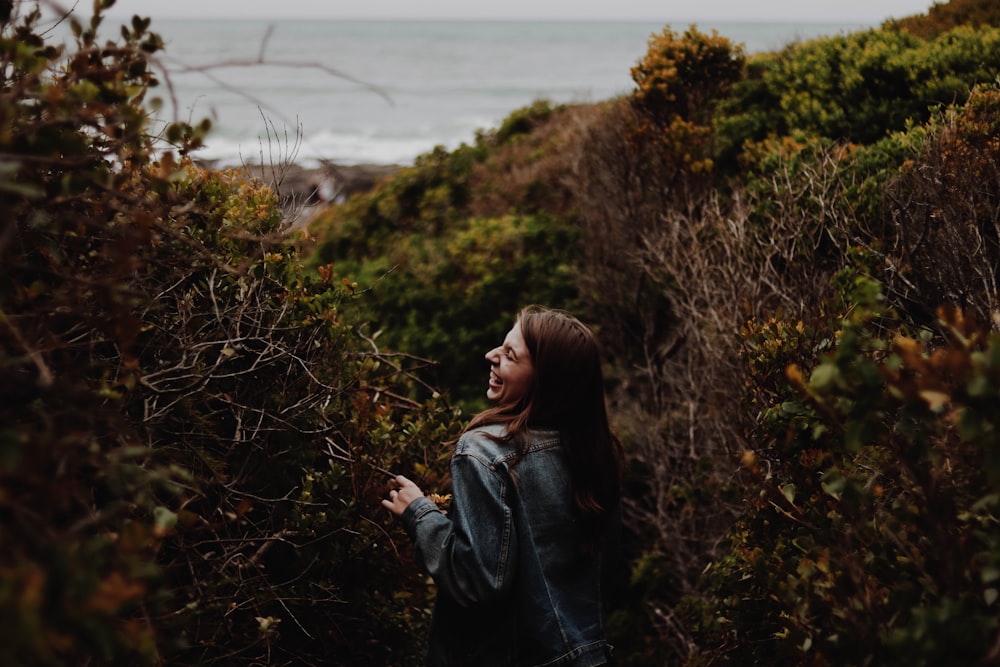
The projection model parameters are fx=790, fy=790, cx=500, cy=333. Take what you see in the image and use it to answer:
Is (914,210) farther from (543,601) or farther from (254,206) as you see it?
(254,206)

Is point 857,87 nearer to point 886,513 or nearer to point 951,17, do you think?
point 951,17

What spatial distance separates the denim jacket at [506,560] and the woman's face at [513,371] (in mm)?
143

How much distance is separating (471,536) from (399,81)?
179ft

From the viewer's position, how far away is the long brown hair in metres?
2.71

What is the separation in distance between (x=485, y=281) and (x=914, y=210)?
17.4 ft

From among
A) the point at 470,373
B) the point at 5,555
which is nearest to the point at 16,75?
the point at 5,555

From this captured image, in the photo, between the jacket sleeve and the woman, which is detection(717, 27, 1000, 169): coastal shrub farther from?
the jacket sleeve

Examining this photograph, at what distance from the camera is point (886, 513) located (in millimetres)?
2250

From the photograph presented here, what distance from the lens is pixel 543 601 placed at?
2.56m

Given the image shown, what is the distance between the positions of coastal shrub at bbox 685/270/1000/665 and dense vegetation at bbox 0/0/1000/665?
11 mm

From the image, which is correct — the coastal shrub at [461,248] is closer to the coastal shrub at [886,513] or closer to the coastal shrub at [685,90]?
the coastal shrub at [685,90]

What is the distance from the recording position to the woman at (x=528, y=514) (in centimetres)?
249

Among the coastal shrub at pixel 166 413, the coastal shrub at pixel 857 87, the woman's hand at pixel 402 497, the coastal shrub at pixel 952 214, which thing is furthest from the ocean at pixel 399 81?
the coastal shrub at pixel 952 214

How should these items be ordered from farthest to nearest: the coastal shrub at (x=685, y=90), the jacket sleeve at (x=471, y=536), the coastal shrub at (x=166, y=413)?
1. the coastal shrub at (x=685, y=90)
2. the jacket sleeve at (x=471, y=536)
3. the coastal shrub at (x=166, y=413)
